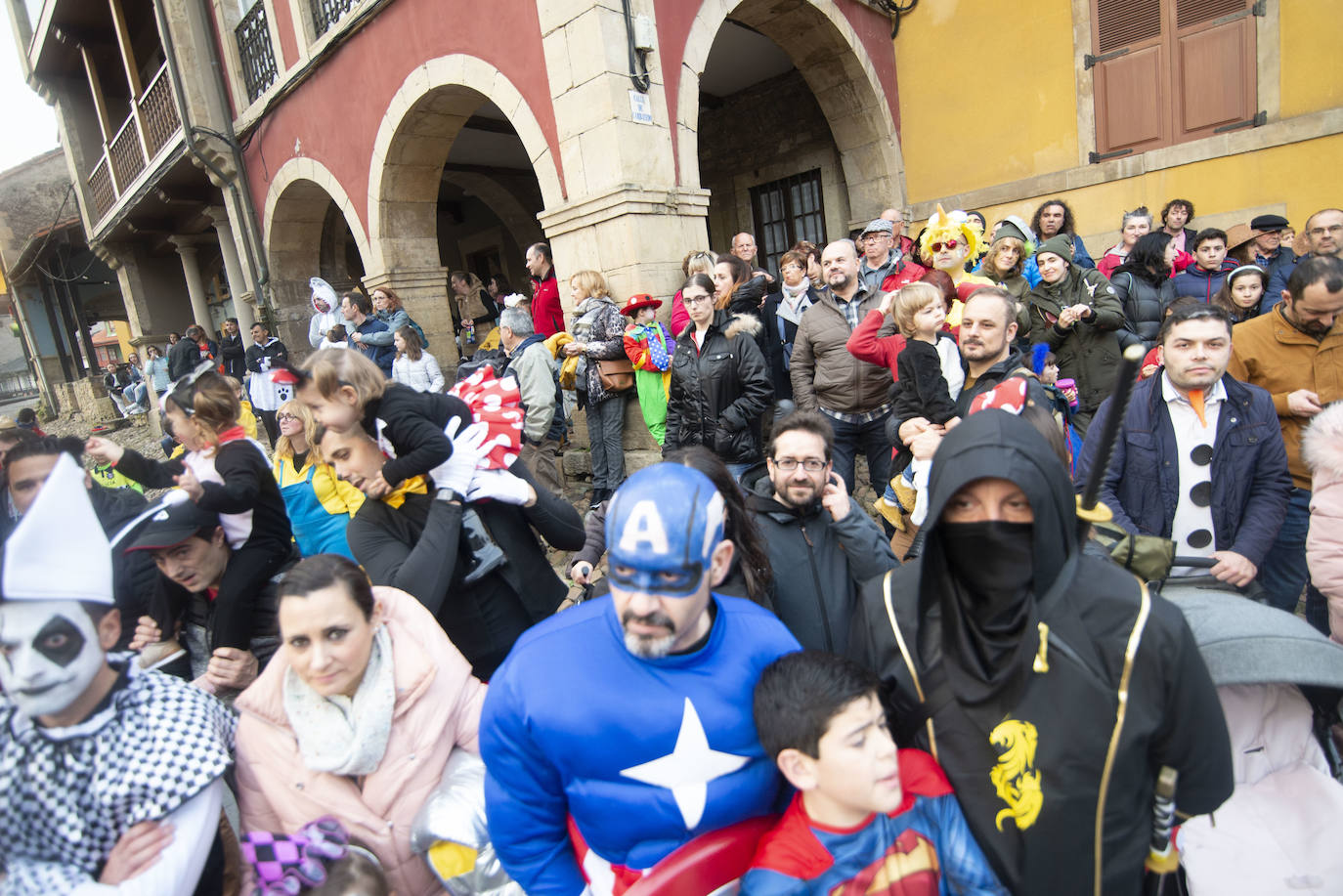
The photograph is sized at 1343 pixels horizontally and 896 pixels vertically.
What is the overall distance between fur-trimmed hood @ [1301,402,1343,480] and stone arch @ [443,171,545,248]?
1234 cm

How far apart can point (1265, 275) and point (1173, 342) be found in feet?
10.2

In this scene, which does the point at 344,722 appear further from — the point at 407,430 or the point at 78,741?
the point at 407,430

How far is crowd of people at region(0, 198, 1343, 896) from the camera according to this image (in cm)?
121

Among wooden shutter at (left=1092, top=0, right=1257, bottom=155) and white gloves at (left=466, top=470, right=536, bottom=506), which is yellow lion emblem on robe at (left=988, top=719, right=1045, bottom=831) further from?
wooden shutter at (left=1092, top=0, right=1257, bottom=155)

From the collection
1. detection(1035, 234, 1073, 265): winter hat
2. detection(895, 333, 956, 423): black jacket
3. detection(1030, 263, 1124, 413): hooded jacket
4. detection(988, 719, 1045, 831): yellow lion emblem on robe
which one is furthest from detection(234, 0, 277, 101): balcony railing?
detection(988, 719, 1045, 831): yellow lion emblem on robe

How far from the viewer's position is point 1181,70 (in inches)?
273

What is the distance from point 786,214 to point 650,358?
23.5ft

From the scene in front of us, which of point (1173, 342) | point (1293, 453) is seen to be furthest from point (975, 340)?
point (1293, 453)

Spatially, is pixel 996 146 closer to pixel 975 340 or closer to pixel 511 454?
pixel 975 340

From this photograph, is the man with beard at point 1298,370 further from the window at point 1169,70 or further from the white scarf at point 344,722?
the window at point 1169,70

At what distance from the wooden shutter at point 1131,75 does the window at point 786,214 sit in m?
3.89

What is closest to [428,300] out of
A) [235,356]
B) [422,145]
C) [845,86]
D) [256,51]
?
[422,145]

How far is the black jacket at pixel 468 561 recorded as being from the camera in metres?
2.13

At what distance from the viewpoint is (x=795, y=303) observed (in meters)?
5.49
